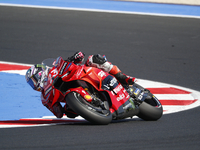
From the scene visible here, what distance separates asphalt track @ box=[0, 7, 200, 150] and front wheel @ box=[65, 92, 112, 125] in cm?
11

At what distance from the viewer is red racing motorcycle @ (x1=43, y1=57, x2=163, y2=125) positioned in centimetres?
439

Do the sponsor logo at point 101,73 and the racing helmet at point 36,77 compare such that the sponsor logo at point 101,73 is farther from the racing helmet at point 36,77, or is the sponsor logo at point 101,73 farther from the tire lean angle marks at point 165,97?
the tire lean angle marks at point 165,97

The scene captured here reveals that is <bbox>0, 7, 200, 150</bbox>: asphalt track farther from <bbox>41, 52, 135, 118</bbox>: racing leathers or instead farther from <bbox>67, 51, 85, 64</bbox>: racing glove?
<bbox>67, 51, 85, 64</bbox>: racing glove

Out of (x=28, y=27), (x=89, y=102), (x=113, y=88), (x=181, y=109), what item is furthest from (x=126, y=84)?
(x=28, y=27)

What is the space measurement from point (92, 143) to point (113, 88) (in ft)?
4.55

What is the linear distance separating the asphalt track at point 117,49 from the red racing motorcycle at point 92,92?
0.19m

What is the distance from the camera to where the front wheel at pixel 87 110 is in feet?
13.9

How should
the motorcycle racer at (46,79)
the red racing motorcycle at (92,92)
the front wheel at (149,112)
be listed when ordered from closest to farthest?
the red racing motorcycle at (92,92)
the motorcycle racer at (46,79)
the front wheel at (149,112)

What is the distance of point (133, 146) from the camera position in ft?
11.3

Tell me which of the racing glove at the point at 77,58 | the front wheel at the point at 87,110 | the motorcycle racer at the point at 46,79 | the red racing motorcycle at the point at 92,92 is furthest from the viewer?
the motorcycle racer at the point at 46,79

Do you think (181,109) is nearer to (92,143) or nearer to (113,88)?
(113,88)

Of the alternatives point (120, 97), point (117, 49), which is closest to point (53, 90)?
point (120, 97)

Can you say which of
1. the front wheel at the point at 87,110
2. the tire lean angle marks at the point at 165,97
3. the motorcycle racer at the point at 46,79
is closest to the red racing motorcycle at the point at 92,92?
the front wheel at the point at 87,110

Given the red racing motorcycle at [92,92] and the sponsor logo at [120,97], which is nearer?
the red racing motorcycle at [92,92]
